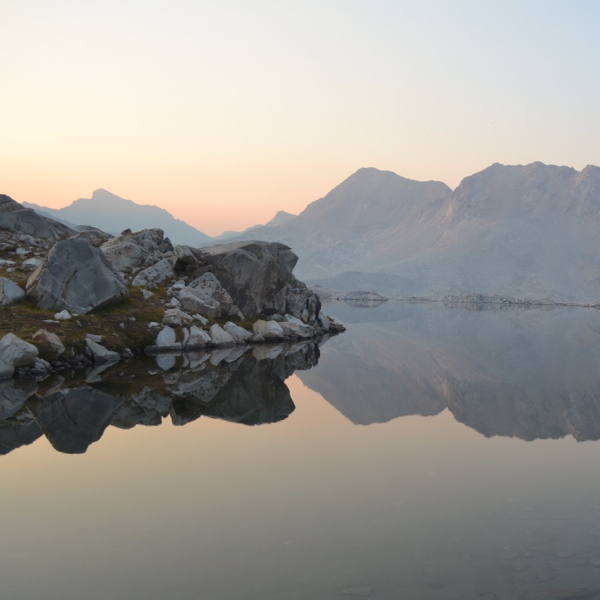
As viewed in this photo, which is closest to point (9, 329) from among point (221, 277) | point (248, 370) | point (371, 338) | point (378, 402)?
point (248, 370)

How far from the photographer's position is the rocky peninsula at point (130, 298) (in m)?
42.2

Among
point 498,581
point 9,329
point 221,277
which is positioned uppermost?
point 221,277

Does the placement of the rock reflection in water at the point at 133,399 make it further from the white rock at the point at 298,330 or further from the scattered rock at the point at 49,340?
the white rock at the point at 298,330

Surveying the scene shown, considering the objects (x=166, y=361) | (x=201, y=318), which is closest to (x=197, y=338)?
(x=201, y=318)

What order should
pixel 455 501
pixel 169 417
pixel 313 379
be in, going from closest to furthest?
pixel 455 501
pixel 169 417
pixel 313 379

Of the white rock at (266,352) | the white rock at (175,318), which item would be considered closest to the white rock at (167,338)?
the white rock at (175,318)

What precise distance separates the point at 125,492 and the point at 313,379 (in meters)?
25.6

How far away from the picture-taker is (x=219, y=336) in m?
56.5

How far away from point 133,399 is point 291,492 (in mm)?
15501

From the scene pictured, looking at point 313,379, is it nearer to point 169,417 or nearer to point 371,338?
point 169,417

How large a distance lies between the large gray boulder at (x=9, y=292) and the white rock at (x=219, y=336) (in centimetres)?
1676

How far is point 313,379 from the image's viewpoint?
42562 millimetres

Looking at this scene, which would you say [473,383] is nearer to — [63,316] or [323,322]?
[63,316]

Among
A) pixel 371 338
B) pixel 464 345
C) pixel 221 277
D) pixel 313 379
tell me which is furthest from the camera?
pixel 371 338
